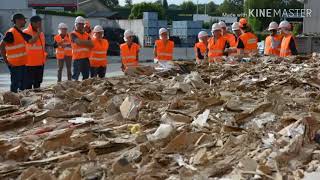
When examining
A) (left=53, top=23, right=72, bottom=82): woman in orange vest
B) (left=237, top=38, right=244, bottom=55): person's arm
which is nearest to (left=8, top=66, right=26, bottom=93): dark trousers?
(left=53, top=23, right=72, bottom=82): woman in orange vest

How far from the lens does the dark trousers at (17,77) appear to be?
28.2ft

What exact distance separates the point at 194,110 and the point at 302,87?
1651 mm

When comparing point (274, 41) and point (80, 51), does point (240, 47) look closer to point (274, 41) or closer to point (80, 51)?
point (274, 41)

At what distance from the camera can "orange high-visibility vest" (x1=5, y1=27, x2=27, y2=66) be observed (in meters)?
8.50

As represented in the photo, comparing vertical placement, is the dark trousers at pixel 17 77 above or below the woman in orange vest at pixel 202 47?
below

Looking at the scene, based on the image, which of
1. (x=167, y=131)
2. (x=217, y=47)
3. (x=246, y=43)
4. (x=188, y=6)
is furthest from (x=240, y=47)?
(x=188, y=6)

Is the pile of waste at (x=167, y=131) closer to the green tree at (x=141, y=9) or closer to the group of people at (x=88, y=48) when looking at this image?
the group of people at (x=88, y=48)

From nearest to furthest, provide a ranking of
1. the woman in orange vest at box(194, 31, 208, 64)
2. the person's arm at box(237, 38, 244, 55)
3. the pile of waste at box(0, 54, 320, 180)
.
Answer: the pile of waste at box(0, 54, 320, 180) < the person's arm at box(237, 38, 244, 55) < the woman in orange vest at box(194, 31, 208, 64)

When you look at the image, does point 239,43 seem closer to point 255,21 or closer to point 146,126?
point 146,126

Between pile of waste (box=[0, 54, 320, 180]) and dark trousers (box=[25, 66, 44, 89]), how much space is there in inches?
104

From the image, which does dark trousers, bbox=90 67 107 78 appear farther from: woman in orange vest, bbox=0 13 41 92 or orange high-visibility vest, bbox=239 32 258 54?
orange high-visibility vest, bbox=239 32 258 54

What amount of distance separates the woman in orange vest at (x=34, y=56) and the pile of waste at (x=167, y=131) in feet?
8.89

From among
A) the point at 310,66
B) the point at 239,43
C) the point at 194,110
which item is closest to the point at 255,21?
the point at 239,43

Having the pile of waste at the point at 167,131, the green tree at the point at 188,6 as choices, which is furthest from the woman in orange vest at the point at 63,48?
A: the green tree at the point at 188,6
